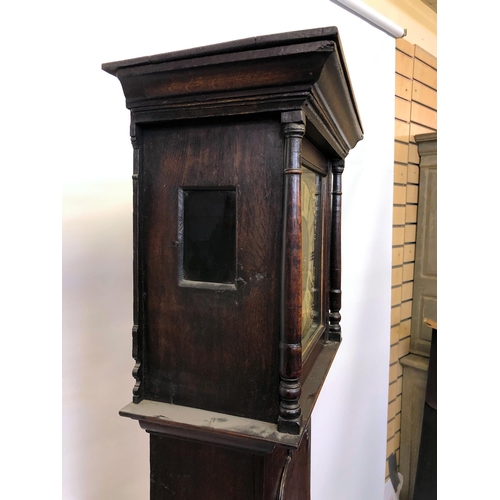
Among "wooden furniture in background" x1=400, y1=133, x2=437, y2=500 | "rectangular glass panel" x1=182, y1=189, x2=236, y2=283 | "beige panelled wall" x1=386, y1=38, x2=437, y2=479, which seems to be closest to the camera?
"rectangular glass panel" x1=182, y1=189, x2=236, y2=283

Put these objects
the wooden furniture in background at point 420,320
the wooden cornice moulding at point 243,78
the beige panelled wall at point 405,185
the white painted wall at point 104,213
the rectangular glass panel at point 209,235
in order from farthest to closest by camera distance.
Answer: the wooden furniture in background at point 420,320 → the beige panelled wall at point 405,185 → the white painted wall at point 104,213 → the rectangular glass panel at point 209,235 → the wooden cornice moulding at point 243,78

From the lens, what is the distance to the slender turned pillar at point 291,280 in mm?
654

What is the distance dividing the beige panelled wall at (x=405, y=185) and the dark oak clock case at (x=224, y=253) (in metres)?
1.44

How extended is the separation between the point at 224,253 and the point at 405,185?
1.72m

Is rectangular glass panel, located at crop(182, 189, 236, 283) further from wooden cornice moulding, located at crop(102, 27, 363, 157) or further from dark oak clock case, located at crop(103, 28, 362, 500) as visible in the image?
wooden cornice moulding, located at crop(102, 27, 363, 157)

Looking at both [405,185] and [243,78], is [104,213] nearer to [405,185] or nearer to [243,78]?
Answer: [243,78]

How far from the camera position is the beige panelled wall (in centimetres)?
208

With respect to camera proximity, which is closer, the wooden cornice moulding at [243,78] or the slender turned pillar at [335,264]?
the wooden cornice moulding at [243,78]

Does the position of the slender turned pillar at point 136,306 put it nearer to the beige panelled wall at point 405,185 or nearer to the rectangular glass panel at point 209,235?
the rectangular glass panel at point 209,235

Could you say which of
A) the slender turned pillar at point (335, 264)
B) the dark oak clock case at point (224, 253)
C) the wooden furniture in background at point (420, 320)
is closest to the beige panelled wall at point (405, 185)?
the wooden furniture in background at point (420, 320)

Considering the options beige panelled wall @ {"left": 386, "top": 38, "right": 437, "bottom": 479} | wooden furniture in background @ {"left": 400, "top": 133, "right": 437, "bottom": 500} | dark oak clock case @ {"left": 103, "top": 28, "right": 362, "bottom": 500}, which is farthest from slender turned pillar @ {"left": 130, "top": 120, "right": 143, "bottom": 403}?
wooden furniture in background @ {"left": 400, "top": 133, "right": 437, "bottom": 500}

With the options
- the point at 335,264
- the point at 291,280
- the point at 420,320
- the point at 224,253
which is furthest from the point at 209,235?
the point at 420,320

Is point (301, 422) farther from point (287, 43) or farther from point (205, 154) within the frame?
point (287, 43)

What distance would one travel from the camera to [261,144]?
698 millimetres
